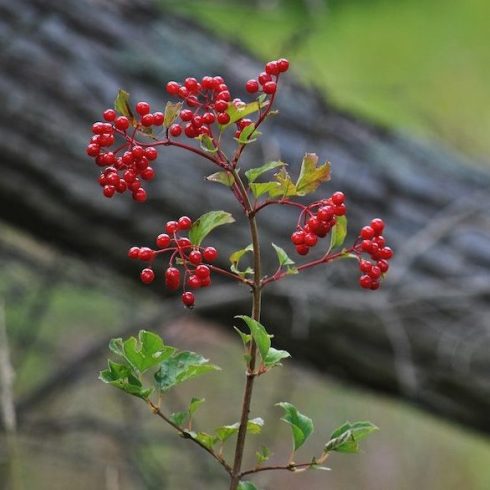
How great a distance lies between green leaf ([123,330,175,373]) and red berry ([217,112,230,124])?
0.54 ft

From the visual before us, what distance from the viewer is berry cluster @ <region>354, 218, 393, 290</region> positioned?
80 cm

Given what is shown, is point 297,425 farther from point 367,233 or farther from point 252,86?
point 252,86

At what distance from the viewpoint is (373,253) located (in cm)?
80

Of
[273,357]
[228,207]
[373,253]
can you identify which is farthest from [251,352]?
[228,207]

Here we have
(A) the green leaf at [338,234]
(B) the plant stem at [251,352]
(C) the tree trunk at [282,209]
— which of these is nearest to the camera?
(B) the plant stem at [251,352]

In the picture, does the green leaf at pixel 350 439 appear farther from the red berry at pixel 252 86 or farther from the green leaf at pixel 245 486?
the red berry at pixel 252 86

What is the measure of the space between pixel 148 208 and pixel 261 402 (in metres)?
1.98

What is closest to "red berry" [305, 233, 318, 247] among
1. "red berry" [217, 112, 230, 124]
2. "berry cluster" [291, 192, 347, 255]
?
"berry cluster" [291, 192, 347, 255]

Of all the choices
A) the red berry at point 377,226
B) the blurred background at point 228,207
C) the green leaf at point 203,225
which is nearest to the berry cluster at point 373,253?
the red berry at point 377,226

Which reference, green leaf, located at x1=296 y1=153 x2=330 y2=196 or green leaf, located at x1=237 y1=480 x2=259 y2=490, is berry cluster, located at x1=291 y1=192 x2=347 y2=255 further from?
green leaf, located at x1=237 y1=480 x2=259 y2=490

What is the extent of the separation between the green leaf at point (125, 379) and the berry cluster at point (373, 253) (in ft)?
0.60

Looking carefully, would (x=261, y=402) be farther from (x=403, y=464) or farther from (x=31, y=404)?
(x=31, y=404)

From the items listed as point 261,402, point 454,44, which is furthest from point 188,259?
point 454,44

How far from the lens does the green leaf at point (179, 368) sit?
79cm
